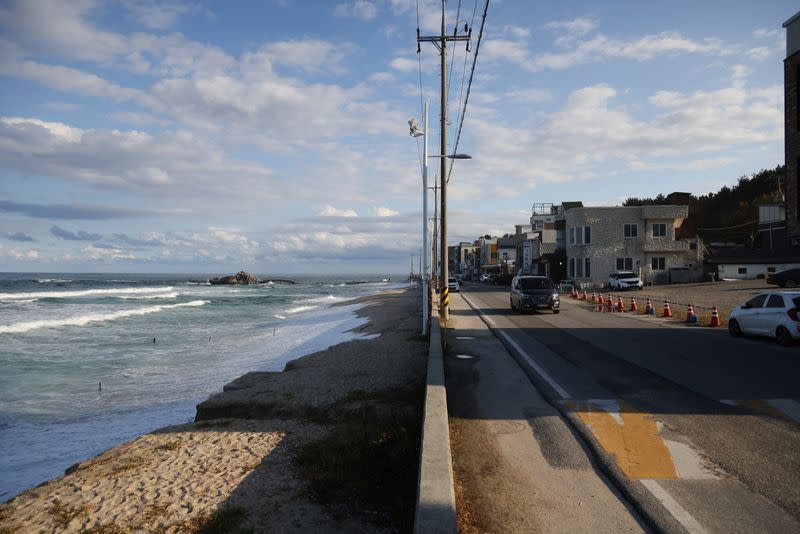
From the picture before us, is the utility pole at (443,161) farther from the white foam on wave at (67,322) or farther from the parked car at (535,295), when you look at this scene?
the white foam on wave at (67,322)

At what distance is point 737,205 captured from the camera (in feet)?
272

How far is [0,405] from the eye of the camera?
1472 centimetres

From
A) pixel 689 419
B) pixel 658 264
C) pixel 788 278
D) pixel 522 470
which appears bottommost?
pixel 522 470

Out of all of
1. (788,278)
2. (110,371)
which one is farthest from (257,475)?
(788,278)

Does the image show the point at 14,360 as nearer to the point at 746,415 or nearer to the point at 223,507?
the point at 223,507

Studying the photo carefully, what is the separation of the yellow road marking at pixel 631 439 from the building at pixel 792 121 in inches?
690

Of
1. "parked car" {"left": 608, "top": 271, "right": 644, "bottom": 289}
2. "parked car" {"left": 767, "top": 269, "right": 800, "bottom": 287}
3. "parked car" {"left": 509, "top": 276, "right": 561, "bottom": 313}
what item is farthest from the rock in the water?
"parked car" {"left": 767, "top": 269, "right": 800, "bottom": 287}

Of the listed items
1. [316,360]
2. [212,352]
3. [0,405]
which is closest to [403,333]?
[316,360]

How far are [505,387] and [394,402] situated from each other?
211cm

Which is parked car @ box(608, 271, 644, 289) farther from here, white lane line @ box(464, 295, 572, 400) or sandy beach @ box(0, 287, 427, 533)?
sandy beach @ box(0, 287, 427, 533)

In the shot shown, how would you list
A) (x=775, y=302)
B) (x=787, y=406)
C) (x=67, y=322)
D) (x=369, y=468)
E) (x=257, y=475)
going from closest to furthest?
(x=369, y=468) < (x=257, y=475) < (x=787, y=406) < (x=775, y=302) < (x=67, y=322)

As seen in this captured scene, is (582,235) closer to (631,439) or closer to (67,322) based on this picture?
(67,322)

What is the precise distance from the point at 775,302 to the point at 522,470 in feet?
41.8

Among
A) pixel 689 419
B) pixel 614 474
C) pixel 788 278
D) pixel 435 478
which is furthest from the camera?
pixel 788 278
